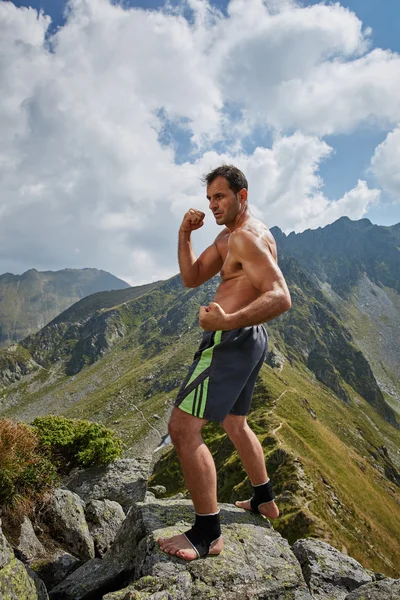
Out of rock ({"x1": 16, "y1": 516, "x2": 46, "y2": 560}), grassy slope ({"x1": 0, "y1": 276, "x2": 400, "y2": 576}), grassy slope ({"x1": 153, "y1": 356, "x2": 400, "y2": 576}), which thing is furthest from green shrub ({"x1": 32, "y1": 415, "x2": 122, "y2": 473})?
grassy slope ({"x1": 0, "y1": 276, "x2": 400, "y2": 576})

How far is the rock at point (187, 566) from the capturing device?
4.95 m

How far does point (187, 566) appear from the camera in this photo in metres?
5.16

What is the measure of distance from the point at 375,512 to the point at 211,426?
35710mm

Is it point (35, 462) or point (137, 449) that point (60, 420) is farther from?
point (137, 449)

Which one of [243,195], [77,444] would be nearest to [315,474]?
[77,444]

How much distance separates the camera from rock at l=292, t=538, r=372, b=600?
22.8ft

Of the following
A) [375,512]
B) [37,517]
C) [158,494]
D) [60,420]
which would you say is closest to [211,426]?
[375,512]

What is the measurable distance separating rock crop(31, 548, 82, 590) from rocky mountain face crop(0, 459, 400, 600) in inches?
0.7

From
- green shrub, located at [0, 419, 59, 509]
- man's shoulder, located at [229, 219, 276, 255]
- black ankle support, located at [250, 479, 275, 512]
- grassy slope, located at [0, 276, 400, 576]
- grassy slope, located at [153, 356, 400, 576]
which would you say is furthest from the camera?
grassy slope, located at [0, 276, 400, 576]

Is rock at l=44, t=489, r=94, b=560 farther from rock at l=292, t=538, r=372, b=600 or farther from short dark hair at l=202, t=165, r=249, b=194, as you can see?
short dark hair at l=202, t=165, r=249, b=194

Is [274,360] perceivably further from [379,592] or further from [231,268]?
[231,268]

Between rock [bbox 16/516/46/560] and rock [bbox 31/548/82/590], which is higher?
rock [bbox 16/516/46/560]

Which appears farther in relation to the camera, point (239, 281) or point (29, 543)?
point (29, 543)

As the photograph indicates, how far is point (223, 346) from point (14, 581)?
4.49 metres
